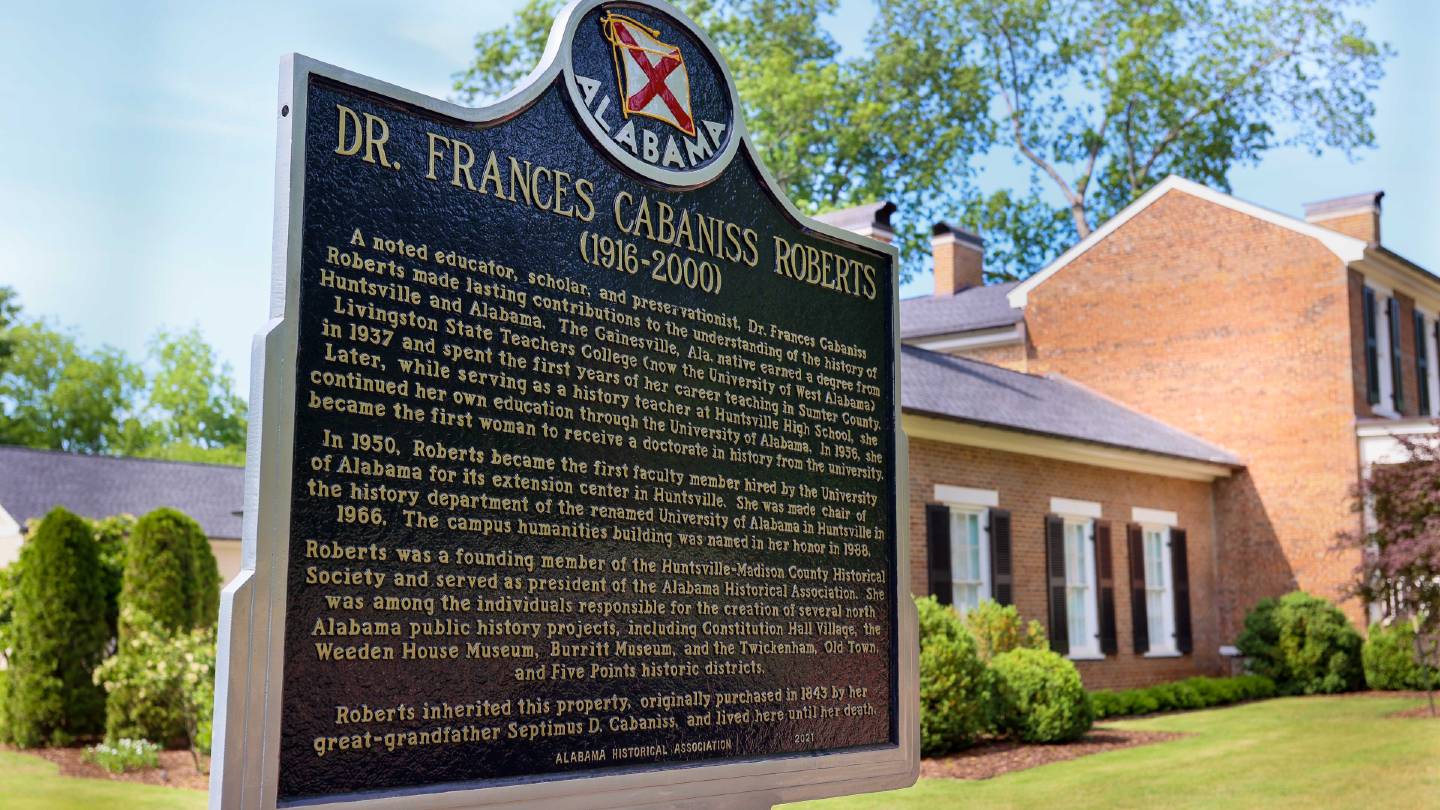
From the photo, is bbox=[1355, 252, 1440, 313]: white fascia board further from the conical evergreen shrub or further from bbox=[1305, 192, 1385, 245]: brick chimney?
the conical evergreen shrub

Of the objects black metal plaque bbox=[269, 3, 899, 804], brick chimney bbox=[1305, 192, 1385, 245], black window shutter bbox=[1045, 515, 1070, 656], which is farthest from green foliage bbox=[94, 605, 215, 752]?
brick chimney bbox=[1305, 192, 1385, 245]

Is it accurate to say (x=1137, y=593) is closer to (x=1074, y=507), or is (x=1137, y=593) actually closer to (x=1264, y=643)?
(x=1074, y=507)

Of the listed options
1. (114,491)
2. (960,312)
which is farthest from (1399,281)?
(114,491)

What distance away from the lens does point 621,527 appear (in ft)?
15.5

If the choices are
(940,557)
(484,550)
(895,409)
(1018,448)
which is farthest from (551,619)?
(1018,448)

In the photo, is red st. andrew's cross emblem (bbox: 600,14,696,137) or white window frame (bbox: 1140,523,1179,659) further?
white window frame (bbox: 1140,523,1179,659)

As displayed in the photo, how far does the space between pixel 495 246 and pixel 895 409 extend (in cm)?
221

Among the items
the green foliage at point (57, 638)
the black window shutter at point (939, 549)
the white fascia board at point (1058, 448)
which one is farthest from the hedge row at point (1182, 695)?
the green foliage at point (57, 638)

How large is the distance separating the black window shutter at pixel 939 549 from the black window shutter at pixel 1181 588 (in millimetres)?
6967

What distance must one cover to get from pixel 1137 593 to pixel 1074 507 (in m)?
2.45

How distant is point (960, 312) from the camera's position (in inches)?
1178

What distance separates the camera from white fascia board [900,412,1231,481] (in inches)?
715

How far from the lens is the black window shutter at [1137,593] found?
2234cm

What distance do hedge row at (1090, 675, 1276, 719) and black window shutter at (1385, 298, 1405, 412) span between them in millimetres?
6656
